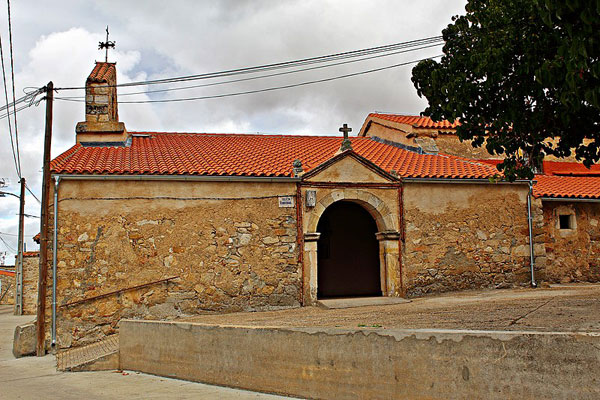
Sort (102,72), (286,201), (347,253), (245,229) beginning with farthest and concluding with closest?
1. (102,72)
2. (347,253)
3. (286,201)
4. (245,229)

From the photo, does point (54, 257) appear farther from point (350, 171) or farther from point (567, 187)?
point (567, 187)

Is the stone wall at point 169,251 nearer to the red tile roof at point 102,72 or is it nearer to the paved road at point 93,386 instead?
the paved road at point 93,386

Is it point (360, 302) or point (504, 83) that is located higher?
point (504, 83)

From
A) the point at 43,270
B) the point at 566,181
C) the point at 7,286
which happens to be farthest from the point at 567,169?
the point at 7,286

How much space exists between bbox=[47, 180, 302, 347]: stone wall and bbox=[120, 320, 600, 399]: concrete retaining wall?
103 inches

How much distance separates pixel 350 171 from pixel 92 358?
6.28 meters

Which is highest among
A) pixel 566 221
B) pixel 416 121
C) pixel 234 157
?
pixel 416 121

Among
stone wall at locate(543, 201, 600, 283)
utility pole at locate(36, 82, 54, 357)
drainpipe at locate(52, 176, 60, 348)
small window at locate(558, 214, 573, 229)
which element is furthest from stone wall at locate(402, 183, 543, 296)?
utility pole at locate(36, 82, 54, 357)

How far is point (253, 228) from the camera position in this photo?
11.4 meters

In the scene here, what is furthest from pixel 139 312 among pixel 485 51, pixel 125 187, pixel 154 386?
pixel 485 51

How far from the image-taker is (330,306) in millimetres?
11016

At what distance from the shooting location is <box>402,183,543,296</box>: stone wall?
12062mm

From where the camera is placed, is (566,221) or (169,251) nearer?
(169,251)

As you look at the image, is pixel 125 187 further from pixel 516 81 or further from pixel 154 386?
pixel 516 81
